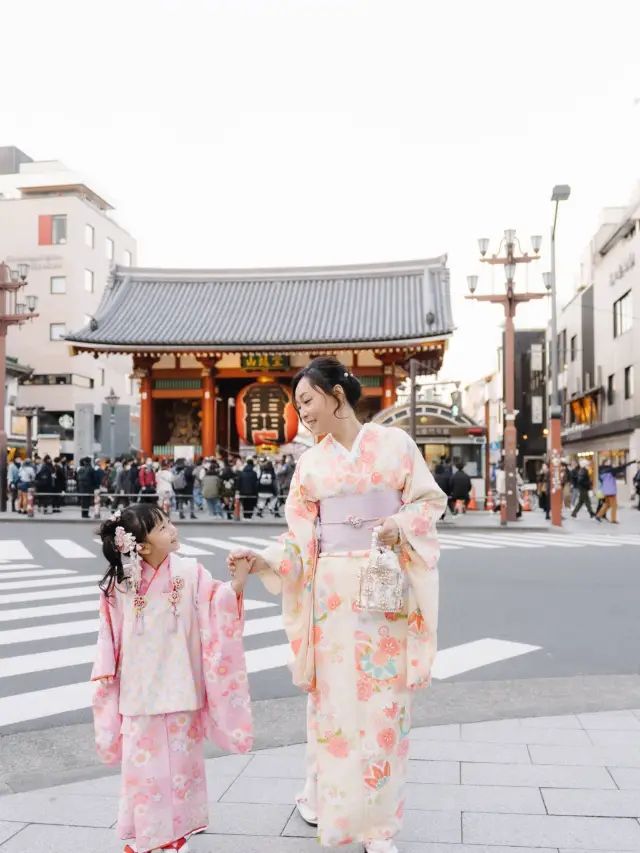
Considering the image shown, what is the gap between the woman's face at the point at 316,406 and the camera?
3.09m

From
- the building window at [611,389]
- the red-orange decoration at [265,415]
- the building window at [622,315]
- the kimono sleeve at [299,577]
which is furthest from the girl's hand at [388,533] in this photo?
the building window at [611,389]

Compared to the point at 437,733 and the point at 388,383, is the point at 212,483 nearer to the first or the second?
the point at 388,383

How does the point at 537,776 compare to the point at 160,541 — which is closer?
the point at 160,541

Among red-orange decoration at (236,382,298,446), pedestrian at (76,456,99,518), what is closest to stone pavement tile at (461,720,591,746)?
pedestrian at (76,456,99,518)

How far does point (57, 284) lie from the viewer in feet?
140

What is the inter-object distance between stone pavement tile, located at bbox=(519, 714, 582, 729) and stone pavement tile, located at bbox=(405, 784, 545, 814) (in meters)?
0.96

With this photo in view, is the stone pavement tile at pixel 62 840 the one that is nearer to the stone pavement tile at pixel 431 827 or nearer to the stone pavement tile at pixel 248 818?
the stone pavement tile at pixel 248 818

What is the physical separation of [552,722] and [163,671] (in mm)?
2498

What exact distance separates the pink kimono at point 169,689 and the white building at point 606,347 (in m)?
28.4

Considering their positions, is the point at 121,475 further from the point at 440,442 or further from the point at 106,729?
the point at 106,729

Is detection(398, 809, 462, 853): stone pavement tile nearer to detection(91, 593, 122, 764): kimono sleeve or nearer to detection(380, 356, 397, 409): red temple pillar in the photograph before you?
detection(91, 593, 122, 764): kimono sleeve

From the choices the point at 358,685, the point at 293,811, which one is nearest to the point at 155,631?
the point at 358,685

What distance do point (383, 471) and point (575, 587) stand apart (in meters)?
7.10

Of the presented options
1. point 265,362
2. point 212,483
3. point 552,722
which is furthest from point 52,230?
point 552,722
